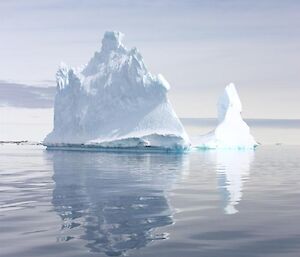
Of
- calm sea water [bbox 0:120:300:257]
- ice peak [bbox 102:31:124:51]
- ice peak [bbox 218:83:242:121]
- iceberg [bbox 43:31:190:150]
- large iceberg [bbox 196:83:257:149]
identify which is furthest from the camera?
ice peak [bbox 218:83:242:121]

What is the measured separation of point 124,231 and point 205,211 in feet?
11.5

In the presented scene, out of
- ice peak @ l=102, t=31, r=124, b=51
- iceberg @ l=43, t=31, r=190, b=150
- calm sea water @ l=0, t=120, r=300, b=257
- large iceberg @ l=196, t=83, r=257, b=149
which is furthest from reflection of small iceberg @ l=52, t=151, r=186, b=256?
large iceberg @ l=196, t=83, r=257, b=149

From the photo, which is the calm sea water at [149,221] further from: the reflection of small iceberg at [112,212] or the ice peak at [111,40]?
the ice peak at [111,40]

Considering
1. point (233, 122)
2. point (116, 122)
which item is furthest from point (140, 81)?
point (233, 122)

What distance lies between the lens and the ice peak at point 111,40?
204 feet

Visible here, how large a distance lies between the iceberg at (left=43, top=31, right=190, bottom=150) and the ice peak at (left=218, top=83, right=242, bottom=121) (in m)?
23.8

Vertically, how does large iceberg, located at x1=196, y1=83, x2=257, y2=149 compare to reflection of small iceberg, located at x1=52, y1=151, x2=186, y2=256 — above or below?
above

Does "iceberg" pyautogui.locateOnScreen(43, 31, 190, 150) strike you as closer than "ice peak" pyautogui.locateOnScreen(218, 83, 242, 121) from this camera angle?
Yes

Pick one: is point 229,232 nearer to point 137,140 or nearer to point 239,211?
point 239,211

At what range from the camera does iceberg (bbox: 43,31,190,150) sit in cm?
5562

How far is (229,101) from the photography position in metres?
79.3

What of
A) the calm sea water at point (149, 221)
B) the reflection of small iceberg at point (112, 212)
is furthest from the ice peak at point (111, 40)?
the calm sea water at point (149, 221)

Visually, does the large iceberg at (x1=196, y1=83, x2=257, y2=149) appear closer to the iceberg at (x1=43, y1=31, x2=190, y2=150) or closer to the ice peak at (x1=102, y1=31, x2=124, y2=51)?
the iceberg at (x1=43, y1=31, x2=190, y2=150)

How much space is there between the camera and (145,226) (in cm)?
1038
